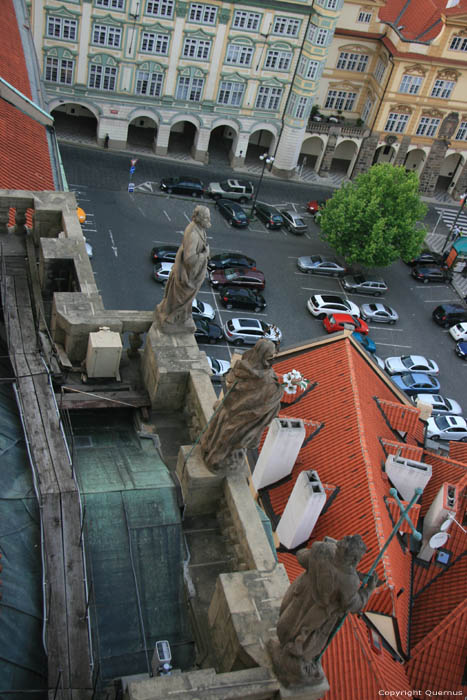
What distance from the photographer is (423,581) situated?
28828 mm

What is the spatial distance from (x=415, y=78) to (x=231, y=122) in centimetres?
1750

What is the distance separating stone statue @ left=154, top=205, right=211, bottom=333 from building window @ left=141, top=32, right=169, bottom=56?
4986 cm

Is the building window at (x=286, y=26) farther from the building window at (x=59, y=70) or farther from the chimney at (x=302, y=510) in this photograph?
the chimney at (x=302, y=510)

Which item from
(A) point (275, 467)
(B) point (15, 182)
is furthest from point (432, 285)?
(B) point (15, 182)

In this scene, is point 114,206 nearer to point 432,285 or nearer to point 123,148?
point 123,148

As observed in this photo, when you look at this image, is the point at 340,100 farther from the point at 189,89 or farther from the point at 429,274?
the point at 429,274

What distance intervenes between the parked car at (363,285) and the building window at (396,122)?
20349mm

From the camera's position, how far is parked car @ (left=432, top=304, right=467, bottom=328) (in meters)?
57.9

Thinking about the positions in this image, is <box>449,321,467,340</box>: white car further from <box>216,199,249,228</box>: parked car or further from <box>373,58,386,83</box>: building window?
<box>373,58,386,83</box>: building window

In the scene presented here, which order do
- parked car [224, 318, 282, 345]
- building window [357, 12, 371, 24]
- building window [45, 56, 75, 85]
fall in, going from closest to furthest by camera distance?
parked car [224, 318, 282, 345], building window [45, 56, 75, 85], building window [357, 12, 371, 24]

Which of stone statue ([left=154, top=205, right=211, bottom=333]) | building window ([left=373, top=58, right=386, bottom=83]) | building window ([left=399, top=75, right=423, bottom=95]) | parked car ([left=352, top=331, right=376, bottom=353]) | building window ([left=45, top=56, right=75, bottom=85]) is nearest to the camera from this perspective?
stone statue ([left=154, top=205, right=211, bottom=333])

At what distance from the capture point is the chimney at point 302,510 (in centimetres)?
2705

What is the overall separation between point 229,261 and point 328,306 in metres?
8.24

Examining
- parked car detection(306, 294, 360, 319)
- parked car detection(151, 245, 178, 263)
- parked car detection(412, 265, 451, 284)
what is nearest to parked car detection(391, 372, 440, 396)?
parked car detection(306, 294, 360, 319)
